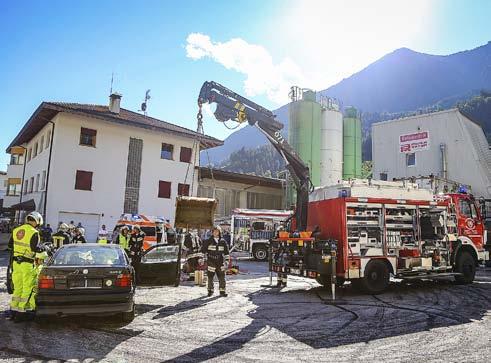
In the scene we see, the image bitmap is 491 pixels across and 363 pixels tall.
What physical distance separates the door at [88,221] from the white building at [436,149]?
21412 mm

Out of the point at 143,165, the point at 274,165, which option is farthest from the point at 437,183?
the point at 274,165

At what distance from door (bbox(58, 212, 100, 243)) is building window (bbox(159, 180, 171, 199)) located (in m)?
4.65

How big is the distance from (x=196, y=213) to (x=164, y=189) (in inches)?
579

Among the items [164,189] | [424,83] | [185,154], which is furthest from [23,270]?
[424,83]

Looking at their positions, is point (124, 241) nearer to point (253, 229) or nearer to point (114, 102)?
point (253, 229)

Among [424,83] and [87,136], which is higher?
[424,83]

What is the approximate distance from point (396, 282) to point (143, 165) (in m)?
A: 19.4

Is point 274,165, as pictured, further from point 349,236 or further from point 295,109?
point 349,236

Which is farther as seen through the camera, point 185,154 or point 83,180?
point 185,154

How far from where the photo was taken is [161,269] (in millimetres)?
9898

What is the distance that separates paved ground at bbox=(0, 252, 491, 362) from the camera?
5234 mm

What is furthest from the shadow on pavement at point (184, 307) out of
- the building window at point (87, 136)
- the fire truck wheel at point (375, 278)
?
the building window at point (87, 136)

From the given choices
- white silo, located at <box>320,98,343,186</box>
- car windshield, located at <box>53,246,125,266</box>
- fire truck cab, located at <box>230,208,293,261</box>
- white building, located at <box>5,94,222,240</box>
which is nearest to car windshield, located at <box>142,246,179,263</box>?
car windshield, located at <box>53,246,125,266</box>

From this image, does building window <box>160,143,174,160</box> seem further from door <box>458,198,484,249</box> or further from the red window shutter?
→ door <box>458,198,484,249</box>
